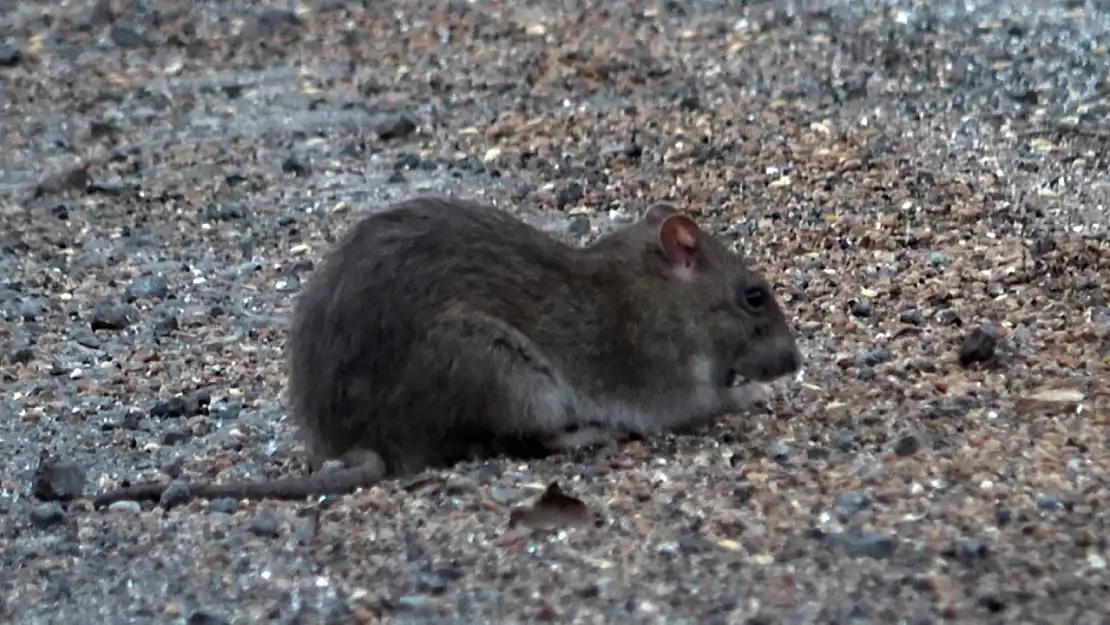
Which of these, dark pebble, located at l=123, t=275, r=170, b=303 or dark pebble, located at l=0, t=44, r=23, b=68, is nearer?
dark pebble, located at l=123, t=275, r=170, b=303

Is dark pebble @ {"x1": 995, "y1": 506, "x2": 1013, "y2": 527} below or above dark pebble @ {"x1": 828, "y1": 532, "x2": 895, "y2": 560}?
above

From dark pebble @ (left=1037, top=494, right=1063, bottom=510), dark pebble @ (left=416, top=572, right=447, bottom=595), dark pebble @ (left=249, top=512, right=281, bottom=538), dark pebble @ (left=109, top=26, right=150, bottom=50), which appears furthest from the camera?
dark pebble @ (left=109, top=26, right=150, bottom=50)

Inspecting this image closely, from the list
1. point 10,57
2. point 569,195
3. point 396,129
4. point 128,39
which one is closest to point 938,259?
point 569,195

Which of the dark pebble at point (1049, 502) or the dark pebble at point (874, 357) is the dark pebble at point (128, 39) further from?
the dark pebble at point (1049, 502)

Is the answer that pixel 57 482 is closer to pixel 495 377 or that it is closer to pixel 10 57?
pixel 495 377

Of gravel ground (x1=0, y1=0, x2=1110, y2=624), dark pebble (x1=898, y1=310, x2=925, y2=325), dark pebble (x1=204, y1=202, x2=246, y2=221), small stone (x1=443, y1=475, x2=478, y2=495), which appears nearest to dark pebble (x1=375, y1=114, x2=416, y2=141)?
gravel ground (x1=0, y1=0, x2=1110, y2=624)

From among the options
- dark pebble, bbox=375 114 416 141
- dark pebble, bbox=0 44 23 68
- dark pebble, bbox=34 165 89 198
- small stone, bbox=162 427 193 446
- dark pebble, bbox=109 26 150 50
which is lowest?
small stone, bbox=162 427 193 446

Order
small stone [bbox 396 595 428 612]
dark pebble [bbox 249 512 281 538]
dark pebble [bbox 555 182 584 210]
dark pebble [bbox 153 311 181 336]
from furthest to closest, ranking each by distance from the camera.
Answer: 1. dark pebble [bbox 555 182 584 210]
2. dark pebble [bbox 153 311 181 336]
3. dark pebble [bbox 249 512 281 538]
4. small stone [bbox 396 595 428 612]

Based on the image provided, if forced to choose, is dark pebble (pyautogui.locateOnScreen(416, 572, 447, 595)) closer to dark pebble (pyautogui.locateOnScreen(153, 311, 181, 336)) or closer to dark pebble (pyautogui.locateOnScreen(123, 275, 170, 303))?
dark pebble (pyautogui.locateOnScreen(153, 311, 181, 336))

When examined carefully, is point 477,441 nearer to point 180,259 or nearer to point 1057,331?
point 1057,331

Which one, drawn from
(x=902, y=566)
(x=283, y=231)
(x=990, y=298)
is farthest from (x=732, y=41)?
(x=902, y=566)
